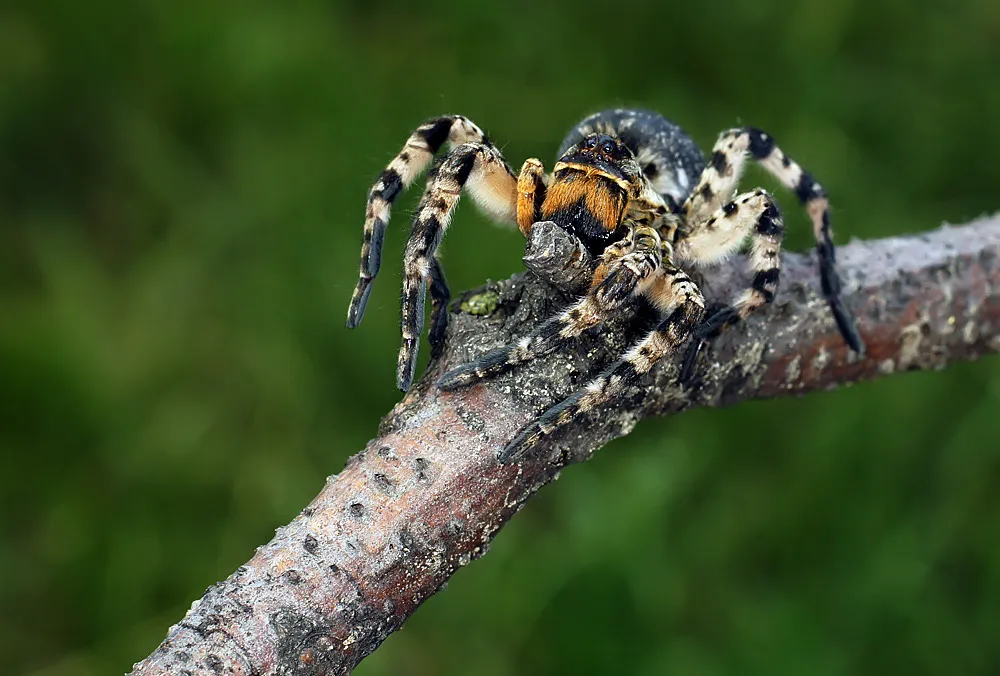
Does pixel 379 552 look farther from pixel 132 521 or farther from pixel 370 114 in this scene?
pixel 370 114

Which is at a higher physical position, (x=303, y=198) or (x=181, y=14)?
(x=181, y=14)

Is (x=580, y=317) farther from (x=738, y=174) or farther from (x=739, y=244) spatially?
(x=738, y=174)

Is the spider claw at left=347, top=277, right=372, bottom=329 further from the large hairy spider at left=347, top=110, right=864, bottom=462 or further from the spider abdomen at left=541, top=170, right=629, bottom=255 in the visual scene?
the spider abdomen at left=541, top=170, right=629, bottom=255

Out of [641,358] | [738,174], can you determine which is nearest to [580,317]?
[641,358]

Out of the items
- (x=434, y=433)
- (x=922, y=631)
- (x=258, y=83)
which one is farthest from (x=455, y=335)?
(x=258, y=83)

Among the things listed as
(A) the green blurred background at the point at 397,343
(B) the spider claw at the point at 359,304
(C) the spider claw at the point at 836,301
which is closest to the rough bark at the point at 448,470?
(C) the spider claw at the point at 836,301

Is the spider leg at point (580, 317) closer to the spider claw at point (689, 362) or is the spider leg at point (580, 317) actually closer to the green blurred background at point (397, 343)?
the spider claw at point (689, 362)
